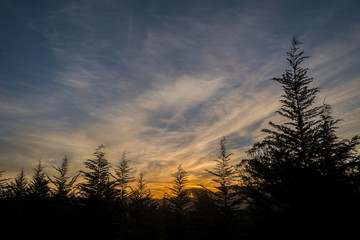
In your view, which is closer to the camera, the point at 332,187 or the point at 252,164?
Result: the point at 332,187

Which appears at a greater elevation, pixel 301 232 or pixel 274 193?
pixel 274 193

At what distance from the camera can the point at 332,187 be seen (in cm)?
1027

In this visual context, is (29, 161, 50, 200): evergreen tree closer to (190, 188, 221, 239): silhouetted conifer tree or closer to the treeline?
the treeline

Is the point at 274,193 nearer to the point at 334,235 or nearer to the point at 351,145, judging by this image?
the point at 334,235

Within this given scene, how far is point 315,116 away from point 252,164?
4701 millimetres

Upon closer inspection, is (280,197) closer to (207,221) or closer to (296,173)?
(296,173)

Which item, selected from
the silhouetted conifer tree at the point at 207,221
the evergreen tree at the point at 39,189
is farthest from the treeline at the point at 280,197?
the silhouetted conifer tree at the point at 207,221

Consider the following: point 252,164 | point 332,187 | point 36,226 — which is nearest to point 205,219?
point 252,164

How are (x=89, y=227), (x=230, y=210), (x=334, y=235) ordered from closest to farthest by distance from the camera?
(x=334, y=235) < (x=89, y=227) < (x=230, y=210)

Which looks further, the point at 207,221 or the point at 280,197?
the point at 207,221

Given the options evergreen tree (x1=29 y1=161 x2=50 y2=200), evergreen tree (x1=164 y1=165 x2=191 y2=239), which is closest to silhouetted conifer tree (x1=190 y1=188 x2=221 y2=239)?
evergreen tree (x1=164 y1=165 x2=191 y2=239)

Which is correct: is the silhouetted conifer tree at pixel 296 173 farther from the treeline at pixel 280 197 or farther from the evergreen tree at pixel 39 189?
the evergreen tree at pixel 39 189

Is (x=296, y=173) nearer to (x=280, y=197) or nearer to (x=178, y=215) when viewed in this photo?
(x=280, y=197)

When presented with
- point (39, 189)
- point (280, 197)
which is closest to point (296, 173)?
point (280, 197)
